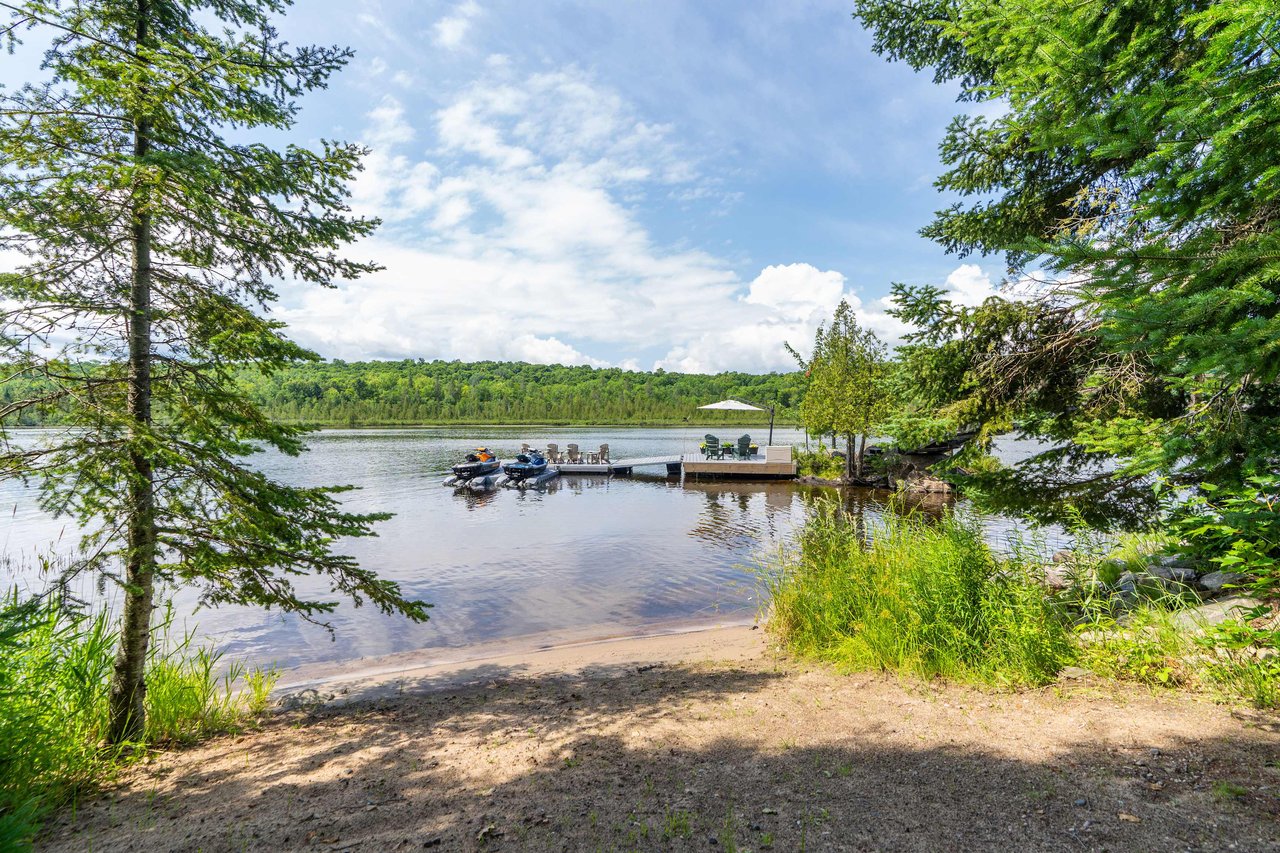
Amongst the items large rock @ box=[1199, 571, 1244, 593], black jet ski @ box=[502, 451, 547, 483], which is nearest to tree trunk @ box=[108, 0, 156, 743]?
large rock @ box=[1199, 571, 1244, 593]

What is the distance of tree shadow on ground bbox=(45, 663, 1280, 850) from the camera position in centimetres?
266

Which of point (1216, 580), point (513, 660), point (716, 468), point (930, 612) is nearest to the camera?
point (930, 612)

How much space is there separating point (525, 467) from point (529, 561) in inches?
537

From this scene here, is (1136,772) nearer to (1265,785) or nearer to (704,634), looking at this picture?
(1265,785)

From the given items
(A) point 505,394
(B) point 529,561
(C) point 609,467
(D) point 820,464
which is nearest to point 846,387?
(D) point 820,464

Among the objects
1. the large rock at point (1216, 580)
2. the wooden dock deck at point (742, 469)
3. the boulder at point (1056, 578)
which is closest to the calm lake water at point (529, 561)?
the wooden dock deck at point (742, 469)

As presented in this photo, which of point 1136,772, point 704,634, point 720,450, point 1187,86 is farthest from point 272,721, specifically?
point 720,450

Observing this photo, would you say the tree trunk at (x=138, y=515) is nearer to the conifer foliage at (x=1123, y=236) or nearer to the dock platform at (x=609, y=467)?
the conifer foliage at (x=1123, y=236)

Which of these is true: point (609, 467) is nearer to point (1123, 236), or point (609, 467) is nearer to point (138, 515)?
point (138, 515)

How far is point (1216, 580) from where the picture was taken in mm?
5305

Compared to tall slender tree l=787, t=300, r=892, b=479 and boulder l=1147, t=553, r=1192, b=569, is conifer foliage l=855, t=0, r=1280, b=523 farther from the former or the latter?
tall slender tree l=787, t=300, r=892, b=479

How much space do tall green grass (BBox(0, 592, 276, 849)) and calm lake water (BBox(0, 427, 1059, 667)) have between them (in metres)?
2.67

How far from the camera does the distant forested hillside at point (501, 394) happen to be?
76375 millimetres

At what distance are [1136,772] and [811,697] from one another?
1999 mm
